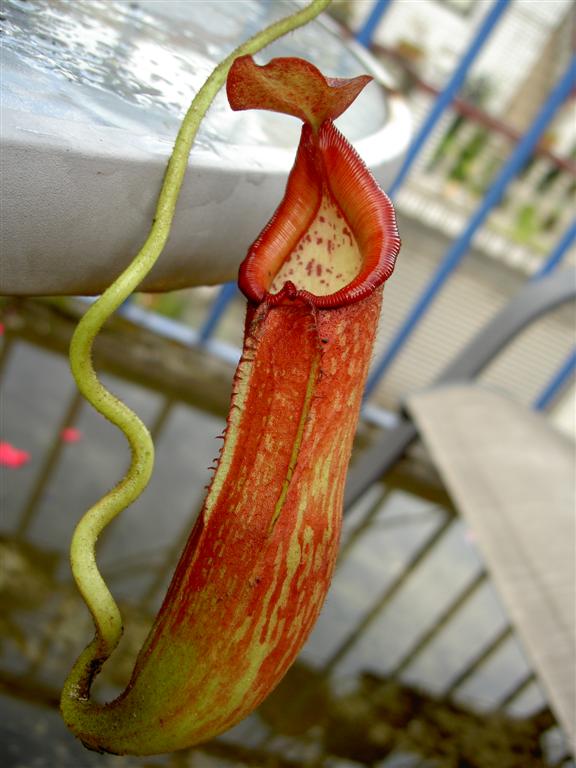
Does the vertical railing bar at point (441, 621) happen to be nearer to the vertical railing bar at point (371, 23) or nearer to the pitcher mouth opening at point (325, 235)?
the pitcher mouth opening at point (325, 235)

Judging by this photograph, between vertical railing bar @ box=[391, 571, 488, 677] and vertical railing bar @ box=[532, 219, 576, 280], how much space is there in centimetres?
63

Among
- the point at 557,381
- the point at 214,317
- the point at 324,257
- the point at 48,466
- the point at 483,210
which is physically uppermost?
the point at 324,257

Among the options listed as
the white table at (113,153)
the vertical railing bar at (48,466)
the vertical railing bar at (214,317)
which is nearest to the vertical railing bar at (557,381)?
the vertical railing bar at (214,317)

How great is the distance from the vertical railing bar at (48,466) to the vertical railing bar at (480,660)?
0.64m

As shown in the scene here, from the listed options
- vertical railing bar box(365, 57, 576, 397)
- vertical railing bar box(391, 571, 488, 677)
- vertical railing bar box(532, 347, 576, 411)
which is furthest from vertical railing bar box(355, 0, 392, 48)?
vertical railing bar box(391, 571, 488, 677)

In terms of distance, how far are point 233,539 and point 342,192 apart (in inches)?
7.3

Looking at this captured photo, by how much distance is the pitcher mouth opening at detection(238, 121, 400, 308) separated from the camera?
0.39 metres

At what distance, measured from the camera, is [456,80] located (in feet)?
4.92

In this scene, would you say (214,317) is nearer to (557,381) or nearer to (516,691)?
(557,381)

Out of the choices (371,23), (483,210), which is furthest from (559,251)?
(371,23)

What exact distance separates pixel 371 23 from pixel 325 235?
3.70 ft

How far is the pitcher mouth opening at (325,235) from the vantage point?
15.2 inches

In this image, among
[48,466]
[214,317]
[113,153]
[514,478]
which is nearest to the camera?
[113,153]

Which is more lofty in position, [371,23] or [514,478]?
[371,23]
